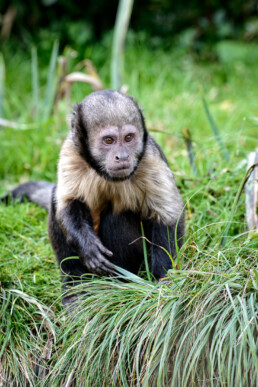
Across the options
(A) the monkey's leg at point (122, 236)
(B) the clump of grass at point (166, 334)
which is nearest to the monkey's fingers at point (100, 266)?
(B) the clump of grass at point (166, 334)

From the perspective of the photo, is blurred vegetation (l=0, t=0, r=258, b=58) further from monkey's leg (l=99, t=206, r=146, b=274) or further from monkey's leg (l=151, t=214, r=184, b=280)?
monkey's leg (l=151, t=214, r=184, b=280)

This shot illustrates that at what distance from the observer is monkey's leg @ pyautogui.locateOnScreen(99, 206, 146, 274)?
12.8 ft

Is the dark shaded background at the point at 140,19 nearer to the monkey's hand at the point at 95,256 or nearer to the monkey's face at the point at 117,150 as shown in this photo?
the monkey's face at the point at 117,150

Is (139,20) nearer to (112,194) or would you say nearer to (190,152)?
(190,152)

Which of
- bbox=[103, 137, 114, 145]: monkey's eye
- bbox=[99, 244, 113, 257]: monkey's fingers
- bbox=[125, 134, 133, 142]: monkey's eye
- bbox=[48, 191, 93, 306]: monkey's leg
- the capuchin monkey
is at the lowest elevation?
bbox=[48, 191, 93, 306]: monkey's leg

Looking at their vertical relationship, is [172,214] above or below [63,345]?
above

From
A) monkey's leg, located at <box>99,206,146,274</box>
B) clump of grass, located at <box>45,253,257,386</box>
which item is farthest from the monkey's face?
clump of grass, located at <box>45,253,257,386</box>

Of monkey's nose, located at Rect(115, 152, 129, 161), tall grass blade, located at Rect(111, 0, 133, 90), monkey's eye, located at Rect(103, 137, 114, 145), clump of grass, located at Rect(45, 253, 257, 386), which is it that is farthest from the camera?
tall grass blade, located at Rect(111, 0, 133, 90)

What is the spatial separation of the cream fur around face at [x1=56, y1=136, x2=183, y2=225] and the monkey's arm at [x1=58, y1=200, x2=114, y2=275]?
0.21 ft

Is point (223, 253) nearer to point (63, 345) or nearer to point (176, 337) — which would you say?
point (176, 337)

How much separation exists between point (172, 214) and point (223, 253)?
1.44 ft

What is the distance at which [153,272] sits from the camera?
12.5 ft

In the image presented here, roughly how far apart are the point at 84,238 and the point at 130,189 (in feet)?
1.49

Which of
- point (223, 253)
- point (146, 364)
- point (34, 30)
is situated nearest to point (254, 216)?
point (223, 253)
